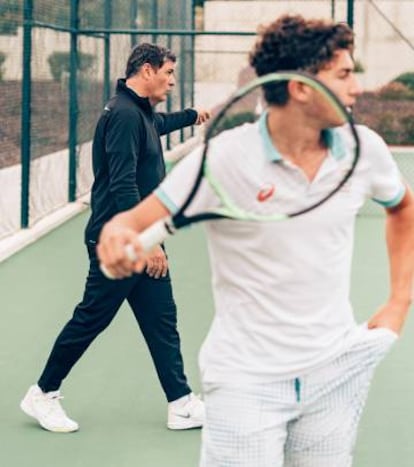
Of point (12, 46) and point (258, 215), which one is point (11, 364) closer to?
point (258, 215)

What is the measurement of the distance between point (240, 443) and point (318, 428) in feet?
0.66

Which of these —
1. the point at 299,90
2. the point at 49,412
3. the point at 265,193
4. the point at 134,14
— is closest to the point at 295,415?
the point at 265,193

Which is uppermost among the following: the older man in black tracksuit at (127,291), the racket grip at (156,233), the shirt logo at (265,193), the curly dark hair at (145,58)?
the curly dark hair at (145,58)

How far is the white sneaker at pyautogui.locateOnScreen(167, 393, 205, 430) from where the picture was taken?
518 centimetres

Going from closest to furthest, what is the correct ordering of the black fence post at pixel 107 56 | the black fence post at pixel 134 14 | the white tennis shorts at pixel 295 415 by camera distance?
1. the white tennis shorts at pixel 295 415
2. the black fence post at pixel 107 56
3. the black fence post at pixel 134 14

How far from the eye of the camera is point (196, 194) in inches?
116

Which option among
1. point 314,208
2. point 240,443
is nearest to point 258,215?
point 314,208

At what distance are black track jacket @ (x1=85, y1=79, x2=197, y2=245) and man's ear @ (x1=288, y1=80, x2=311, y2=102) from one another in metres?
2.01

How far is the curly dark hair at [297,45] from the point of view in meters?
2.94

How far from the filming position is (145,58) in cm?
527

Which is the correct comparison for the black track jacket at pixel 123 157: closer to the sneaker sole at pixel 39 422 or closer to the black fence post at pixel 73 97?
the sneaker sole at pixel 39 422

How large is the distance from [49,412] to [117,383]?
74cm

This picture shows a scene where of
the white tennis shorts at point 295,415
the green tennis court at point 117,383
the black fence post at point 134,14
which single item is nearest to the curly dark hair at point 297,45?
the white tennis shorts at point 295,415

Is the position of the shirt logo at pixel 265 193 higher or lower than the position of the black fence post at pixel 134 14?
lower
